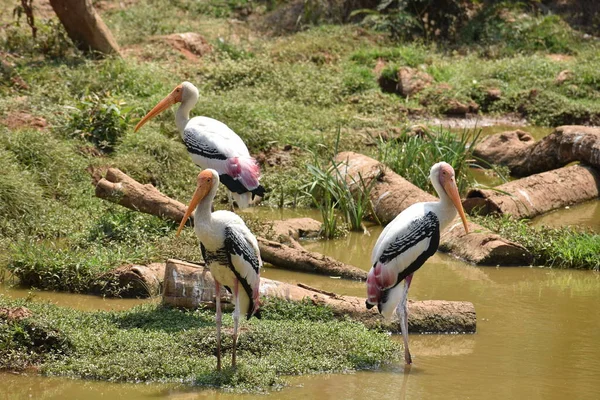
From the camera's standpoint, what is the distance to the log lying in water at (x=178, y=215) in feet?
30.7

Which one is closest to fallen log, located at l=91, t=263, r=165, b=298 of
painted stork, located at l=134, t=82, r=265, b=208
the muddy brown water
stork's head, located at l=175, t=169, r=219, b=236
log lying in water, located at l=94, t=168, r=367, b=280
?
the muddy brown water

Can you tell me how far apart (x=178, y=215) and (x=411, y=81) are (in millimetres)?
7480

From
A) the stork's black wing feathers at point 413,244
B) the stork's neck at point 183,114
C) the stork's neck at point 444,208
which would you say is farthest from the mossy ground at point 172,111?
the stork's neck at point 444,208

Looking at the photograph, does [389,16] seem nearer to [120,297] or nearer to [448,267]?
[448,267]

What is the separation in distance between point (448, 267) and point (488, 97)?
7.06m

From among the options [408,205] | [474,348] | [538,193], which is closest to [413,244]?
[474,348]

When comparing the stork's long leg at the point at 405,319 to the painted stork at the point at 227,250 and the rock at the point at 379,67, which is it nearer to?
the painted stork at the point at 227,250

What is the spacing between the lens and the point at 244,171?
938 centimetres

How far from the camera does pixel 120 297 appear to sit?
8.50 meters

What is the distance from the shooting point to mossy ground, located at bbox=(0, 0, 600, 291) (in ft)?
31.9

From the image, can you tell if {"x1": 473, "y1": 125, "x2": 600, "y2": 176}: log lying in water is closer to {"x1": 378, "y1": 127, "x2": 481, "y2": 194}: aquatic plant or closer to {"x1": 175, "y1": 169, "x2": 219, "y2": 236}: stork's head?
{"x1": 378, "y1": 127, "x2": 481, "y2": 194}: aquatic plant

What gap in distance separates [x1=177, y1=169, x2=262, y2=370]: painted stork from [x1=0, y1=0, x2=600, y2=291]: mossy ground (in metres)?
1.80

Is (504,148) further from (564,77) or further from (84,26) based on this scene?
(84,26)

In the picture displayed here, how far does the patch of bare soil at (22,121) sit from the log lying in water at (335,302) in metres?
4.90
